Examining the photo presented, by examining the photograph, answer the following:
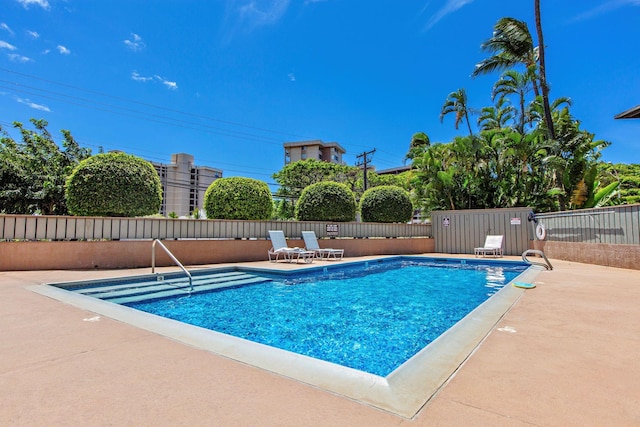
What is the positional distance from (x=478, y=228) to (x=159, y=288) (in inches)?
525

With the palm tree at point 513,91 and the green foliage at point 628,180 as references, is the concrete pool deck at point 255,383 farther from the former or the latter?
the green foliage at point 628,180

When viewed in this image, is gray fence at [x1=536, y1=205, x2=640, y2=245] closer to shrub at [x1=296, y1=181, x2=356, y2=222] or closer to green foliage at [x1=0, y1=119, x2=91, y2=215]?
shrub at [x1=296, y1=181, x2=356, y2=222]

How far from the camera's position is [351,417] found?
1662 millimetres

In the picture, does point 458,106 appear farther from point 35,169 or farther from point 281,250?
point 35,169

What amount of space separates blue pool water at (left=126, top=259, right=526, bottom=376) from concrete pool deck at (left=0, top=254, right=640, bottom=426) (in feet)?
3.72

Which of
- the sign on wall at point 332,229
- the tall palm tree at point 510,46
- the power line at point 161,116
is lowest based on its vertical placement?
the sign on wall at point 332,229

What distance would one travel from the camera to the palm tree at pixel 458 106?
58.2ft

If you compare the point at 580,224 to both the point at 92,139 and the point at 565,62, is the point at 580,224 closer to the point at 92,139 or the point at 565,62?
the point at 565,62

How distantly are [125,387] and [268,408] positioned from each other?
94 centimetres

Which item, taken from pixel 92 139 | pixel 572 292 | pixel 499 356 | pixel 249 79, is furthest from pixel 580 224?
pixel 92 139

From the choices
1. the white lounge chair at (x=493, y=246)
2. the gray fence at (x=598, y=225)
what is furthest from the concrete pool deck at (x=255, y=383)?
the white lounge chair at (x=493, y=246)

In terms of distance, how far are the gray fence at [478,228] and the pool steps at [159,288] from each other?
34.8 feet

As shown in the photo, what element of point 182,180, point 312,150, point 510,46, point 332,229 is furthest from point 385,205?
point 312,150

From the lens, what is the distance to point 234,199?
11125 mm
